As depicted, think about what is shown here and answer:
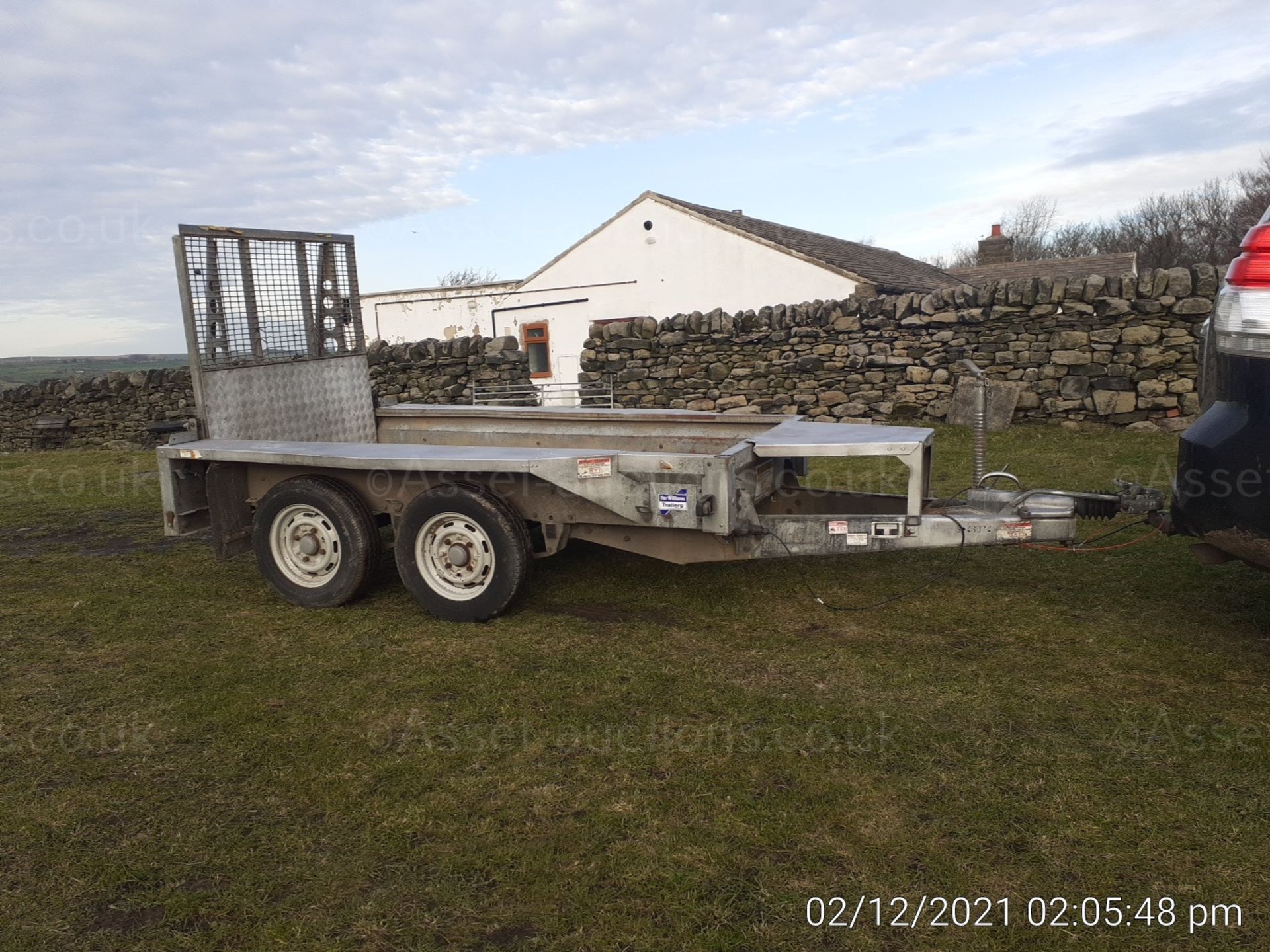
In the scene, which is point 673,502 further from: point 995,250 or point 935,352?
point 995,250

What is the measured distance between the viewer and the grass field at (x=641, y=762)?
2.65m

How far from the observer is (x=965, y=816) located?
9.91ft

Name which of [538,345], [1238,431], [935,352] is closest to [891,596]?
[1238,431]

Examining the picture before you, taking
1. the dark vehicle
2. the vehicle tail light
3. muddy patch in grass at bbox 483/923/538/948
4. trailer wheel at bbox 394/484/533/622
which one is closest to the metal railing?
trailer wheel at bbox 394/484/533/622

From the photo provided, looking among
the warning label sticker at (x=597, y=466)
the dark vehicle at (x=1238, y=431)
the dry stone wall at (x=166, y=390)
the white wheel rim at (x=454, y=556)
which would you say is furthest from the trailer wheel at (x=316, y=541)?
the dry stone wall at (x=166, y=390)

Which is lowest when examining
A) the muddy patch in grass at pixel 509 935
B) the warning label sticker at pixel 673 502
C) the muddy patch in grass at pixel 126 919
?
the muddy patch in grass at pixel 509 935

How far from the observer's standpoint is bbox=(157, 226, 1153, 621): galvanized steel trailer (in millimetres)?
4582

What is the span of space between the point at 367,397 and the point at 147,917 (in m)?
5.02

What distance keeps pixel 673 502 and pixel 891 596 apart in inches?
66.6

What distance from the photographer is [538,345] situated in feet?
87.4

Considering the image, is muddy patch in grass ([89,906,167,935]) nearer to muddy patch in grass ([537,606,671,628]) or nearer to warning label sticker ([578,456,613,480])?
warning label sticker ([578,456,613,480])

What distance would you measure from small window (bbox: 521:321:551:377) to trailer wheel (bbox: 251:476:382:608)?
20899 millimetres

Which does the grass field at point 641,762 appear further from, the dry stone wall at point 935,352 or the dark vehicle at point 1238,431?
the dry stone wall at point 935,352

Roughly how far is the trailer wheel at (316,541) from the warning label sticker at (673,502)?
1857 mm
